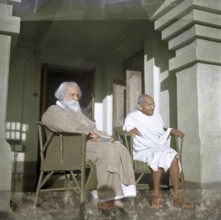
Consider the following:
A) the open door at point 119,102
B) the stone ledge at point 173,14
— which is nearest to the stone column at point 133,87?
the open door at point 119,102

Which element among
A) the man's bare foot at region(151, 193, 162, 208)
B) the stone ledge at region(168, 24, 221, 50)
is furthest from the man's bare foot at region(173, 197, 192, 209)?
the stone ledge at region(168, 24, 221, 50)

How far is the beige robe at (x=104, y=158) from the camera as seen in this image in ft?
8.69

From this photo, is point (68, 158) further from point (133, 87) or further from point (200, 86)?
point (133, 87)

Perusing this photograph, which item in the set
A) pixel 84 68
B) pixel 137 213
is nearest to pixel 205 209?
pixel 137 213

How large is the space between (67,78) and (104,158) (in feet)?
18.4

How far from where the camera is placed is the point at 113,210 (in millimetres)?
2586

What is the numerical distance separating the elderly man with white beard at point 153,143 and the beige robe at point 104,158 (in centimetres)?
34

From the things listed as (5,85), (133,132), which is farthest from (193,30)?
(5,85)

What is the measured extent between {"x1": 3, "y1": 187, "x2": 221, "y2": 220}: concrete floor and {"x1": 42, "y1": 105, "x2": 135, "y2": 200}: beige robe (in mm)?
202

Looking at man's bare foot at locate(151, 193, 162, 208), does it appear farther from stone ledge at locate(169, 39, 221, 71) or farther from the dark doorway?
the dark doorway

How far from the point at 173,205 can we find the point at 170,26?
102 inches

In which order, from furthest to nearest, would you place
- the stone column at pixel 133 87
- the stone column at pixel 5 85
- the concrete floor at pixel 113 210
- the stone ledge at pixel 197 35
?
1. the stone column at pixel 133 87
2. the stone ledge at pixel 197 35
3. the stone column at pixel 5 85
4. the concrete floor at pixel 113 210

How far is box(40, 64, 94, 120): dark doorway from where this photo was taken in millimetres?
6777

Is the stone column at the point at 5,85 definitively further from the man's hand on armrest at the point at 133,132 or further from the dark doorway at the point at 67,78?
the dark doorway at the point at 67,78
